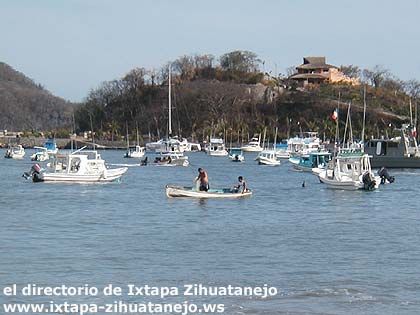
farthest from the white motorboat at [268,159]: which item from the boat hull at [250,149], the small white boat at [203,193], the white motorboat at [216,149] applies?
the boat hull at [250,149]

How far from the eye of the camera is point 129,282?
21266 mm

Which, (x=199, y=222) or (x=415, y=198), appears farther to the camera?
(x=415, y=198)

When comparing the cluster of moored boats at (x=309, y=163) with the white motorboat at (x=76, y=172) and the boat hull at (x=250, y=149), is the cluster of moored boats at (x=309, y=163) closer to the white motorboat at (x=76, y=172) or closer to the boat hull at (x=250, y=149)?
the white motorboat at (x=76, y=172)


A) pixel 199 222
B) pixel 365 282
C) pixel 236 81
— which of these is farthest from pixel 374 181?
pixel 236 81

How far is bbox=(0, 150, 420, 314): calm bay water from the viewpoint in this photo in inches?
819

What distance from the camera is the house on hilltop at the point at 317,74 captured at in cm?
18062

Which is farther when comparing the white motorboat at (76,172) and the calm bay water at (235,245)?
the white motorboat at (76,172)

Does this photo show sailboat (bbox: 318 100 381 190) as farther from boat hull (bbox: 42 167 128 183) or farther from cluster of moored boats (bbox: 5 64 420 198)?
boat hull (bbox: 42 167 128 183)

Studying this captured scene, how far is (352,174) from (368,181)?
1.39 meters

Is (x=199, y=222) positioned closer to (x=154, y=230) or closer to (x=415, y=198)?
(x=154, y=230)

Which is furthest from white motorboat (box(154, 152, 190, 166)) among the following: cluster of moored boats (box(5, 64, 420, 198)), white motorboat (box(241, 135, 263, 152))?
white motorboat (box(241, 135, 263, 152))

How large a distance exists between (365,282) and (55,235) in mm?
11632

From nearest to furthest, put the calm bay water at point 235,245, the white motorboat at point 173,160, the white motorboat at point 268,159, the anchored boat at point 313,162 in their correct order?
1. the calm bay water at point 235,245
2. the anchored boat at point 313,162
3. the white motorboat at point 173,160
4. the white motorboat at point 268,159

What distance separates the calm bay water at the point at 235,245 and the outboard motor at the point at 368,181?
679 millimetres
